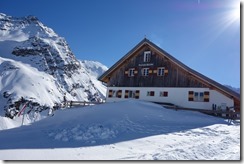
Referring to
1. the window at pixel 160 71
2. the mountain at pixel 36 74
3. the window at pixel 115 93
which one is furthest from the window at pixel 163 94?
the mountain at pixel 36 74

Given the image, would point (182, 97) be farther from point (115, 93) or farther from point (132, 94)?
point (115, 93)

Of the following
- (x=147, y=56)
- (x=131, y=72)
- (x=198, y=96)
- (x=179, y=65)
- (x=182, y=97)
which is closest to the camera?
(x=198, y=96)

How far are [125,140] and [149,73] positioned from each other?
1719 cm

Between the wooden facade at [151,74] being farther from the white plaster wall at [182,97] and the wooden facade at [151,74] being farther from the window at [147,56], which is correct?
the white plaster wall at [182,97]

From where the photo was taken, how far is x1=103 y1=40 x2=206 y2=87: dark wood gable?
24.9 meters

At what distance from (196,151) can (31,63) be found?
13918 cm

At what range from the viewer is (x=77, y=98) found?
129 meters

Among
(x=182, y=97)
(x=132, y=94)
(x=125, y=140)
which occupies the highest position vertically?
(x=132, y=94)

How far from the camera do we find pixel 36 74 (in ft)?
379

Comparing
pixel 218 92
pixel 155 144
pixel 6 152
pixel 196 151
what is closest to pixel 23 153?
pixel 6 152

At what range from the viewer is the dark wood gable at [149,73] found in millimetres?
24875

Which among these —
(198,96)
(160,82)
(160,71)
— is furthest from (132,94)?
(198,96)

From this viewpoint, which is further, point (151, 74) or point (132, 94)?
point (132, 94)

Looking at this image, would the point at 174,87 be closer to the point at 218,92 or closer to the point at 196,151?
the point at 218,92
